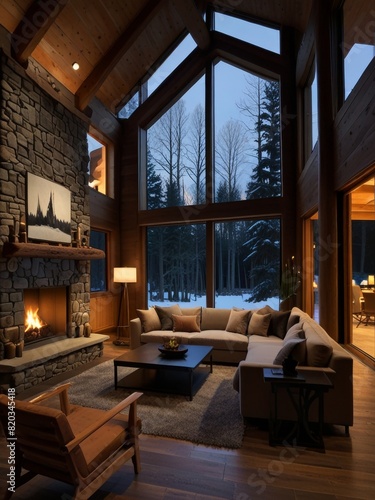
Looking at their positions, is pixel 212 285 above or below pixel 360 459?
above

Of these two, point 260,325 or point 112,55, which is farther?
point 112,55

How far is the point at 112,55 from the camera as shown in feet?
19.1

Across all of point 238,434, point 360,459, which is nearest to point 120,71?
point 238,434

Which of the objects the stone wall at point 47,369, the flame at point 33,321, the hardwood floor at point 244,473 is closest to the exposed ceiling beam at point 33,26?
the flame at point 33,321

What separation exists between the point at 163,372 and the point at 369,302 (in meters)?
4.60

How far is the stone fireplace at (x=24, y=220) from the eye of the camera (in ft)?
13.2

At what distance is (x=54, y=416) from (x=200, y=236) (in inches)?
232

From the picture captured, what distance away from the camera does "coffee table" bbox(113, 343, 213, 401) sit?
3.66 meters

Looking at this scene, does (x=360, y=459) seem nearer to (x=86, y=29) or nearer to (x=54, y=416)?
(x=54, y=416)

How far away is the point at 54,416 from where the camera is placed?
168cm

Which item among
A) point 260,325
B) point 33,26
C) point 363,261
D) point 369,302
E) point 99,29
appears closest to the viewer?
point 33,26

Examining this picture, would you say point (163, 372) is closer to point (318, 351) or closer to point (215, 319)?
point (215, 319)

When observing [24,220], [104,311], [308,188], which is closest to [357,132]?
[308,188]

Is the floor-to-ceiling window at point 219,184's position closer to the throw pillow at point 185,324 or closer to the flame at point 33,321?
the throw pillow at point 185,324
